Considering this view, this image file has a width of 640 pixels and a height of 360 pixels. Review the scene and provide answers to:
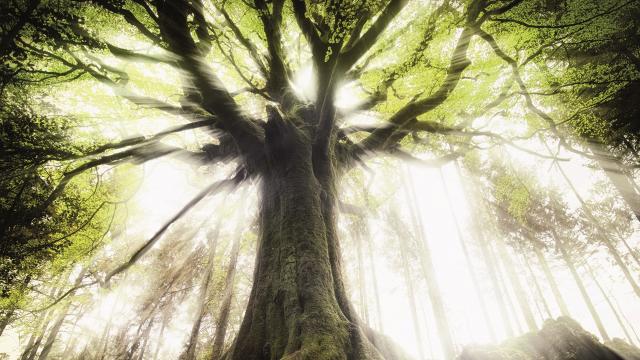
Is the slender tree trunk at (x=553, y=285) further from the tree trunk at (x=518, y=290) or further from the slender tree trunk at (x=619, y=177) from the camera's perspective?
the slender tree trunk at (x=619, y=177)

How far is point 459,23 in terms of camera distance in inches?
172

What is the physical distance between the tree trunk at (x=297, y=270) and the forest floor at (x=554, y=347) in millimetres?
2040

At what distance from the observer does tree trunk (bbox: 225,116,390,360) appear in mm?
2707

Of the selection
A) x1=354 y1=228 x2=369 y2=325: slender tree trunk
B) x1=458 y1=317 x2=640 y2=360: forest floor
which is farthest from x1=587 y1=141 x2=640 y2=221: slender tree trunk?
x1=354 y1=228 x2=369 y2=325: slender tree trunk

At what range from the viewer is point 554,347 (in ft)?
14.5

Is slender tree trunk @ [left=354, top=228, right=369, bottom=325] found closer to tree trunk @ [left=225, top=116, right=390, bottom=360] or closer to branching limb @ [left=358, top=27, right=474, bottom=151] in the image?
branching limb @ [left=358, top=27, right=474, bottom=151]

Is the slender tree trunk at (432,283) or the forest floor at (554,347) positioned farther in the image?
the slender tree trunk at (432,283)

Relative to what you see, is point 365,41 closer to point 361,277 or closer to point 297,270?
point 297,270

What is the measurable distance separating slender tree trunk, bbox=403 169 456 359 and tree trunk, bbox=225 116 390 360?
21.9 feet

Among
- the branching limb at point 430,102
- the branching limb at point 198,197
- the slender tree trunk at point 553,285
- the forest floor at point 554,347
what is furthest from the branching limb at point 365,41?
the slender tree trunk at point 553,285

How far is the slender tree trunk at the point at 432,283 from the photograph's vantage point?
1119 cm

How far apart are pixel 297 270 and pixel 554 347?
422 centimetres

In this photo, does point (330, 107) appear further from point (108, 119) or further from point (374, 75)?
point (108, 119)

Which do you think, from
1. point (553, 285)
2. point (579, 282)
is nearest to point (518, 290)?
point (553, 285)
